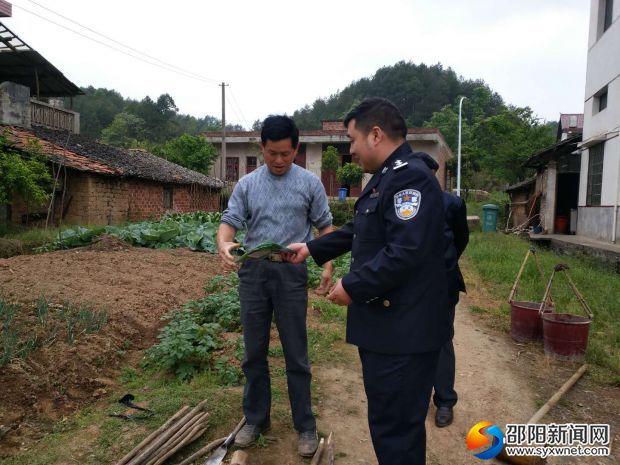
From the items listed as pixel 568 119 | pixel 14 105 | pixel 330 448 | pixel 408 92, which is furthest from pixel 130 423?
pixel 408 92

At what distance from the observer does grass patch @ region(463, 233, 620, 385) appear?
4.70 meters

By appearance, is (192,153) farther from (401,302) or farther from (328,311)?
(401,302)

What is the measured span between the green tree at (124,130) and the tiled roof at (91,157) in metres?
22.6

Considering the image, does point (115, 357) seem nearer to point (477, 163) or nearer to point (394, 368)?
point (394, 368)

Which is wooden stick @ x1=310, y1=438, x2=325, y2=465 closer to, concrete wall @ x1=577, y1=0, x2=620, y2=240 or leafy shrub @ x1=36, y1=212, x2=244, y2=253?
leafy shrub @ x1=36, y1=212, x2=244, y2=253

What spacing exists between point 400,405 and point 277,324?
1.06 m

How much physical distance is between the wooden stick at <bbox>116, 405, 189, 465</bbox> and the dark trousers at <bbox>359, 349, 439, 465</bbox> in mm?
1452

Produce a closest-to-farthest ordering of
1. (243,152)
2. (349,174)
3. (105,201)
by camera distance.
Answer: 1. (105,201)
2. (349,174)
3. (243,152)

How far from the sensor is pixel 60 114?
18.0 meters

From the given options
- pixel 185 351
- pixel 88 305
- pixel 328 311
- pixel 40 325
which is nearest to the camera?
pixel 185 351

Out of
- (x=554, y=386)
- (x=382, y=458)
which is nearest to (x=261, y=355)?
(x=382, y=458)

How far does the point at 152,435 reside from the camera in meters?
2.64

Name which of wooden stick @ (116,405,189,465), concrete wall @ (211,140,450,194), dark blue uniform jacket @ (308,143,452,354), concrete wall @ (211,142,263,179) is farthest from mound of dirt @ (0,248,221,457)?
concrete wall @ (211,142,263,179)

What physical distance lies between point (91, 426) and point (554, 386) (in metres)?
3.89
